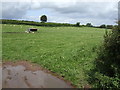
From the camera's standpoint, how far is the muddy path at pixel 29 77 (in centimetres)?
716

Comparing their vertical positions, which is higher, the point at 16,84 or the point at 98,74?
the point at 98,74

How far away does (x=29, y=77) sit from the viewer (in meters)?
8.12

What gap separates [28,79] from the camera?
786cm

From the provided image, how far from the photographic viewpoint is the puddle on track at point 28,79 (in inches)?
281

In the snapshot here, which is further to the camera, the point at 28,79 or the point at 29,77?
the point at 29,77

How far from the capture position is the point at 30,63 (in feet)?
33.6

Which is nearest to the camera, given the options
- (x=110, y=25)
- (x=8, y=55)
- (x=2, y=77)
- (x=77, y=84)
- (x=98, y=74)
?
(x=98, y=74)

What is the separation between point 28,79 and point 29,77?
27 centimetres

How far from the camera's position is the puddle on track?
7125 mm

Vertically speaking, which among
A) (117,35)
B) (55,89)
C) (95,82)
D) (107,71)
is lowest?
(55,89)

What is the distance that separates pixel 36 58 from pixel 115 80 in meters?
6.37

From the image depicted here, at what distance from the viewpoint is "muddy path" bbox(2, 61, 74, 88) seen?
716 cm

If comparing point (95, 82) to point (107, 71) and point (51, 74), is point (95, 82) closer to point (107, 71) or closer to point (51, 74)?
point (107, 71)

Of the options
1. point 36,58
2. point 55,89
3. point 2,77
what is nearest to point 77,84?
point 55,89
